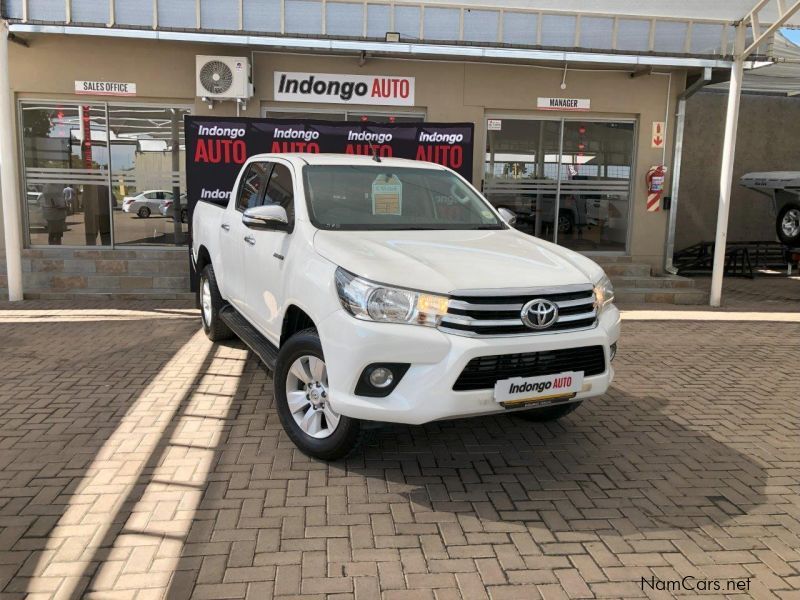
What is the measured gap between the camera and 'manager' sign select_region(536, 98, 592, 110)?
11.1 meters

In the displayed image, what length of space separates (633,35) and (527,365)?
8.74 metres

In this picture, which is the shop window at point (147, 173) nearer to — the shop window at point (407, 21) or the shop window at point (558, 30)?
the shop window at point (407, 21)

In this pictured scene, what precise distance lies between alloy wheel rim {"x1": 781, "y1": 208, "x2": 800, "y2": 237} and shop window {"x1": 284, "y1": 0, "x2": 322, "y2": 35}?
1032 centimetres

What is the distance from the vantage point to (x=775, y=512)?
3.68 m

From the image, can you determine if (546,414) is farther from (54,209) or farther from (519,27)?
(54,209)

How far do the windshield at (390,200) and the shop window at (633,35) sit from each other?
22.0 ft

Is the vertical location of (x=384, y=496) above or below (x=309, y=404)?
below

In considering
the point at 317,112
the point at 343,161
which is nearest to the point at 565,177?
the point at 317,112

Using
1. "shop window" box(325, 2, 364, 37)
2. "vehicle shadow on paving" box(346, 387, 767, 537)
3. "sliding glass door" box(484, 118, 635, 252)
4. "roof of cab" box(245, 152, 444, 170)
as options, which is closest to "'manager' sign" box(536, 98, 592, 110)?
"sliding glass door" box(484, 118, 635, 252)

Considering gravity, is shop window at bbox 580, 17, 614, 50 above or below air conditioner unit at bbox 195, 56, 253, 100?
above

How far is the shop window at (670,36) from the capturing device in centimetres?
1053

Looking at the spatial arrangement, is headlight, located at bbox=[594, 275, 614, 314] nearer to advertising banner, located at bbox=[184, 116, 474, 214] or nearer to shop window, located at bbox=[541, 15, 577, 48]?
advertising banner, located at bbox=[184, 116, 474, 214]

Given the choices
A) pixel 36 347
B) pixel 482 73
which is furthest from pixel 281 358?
pixel 482 73

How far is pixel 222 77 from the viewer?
32.8ft
